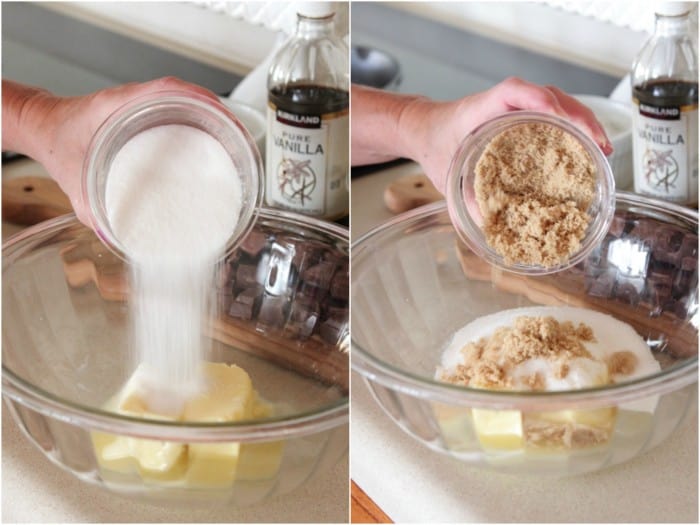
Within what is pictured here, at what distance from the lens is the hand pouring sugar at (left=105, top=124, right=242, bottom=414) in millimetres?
824

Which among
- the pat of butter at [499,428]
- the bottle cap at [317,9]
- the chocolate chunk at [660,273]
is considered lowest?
the pat of butter at [499,428]

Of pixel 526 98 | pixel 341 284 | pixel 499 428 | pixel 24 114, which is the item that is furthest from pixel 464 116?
pixel 24 114

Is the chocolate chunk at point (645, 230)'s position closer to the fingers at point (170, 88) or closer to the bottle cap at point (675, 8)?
the bottle cap at point (675, 8)

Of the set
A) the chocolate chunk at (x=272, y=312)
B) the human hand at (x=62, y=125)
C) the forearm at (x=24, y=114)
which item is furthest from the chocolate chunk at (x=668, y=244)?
the forearm at (x=24, y=114)

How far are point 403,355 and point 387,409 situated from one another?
4.0 inches

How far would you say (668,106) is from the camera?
101cm

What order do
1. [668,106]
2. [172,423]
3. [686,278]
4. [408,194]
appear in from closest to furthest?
[172,423] < [686,278] < [668,106] < [408,194]

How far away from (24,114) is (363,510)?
53 cm

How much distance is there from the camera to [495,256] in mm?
860

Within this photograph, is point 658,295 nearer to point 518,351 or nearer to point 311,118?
point 518,351

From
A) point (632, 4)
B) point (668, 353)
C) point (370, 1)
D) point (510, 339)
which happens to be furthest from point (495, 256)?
point (632, 4)

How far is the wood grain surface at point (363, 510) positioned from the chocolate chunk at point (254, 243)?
0.84 ft

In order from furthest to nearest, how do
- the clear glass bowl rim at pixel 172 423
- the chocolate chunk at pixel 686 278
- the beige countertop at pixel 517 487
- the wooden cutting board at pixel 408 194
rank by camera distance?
the wooden cutting board at pixel 408 194 → the chocolate chunk at pixel 686 278 → the beige countertop at pixel 517 487 → the clear glass bowl rim at pixel 172 423

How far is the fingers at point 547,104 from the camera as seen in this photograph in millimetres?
862
